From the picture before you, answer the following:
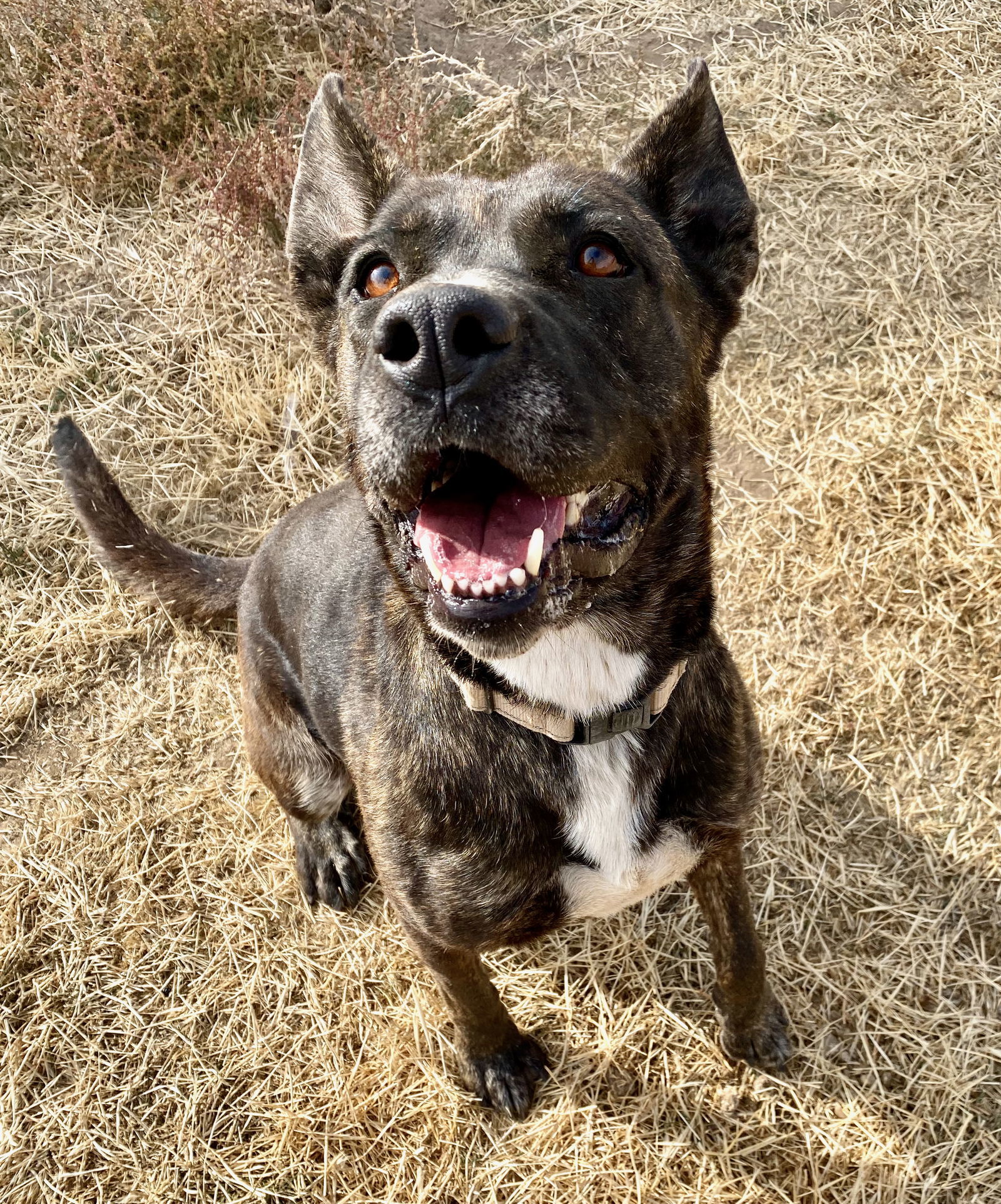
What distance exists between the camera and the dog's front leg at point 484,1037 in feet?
9.70

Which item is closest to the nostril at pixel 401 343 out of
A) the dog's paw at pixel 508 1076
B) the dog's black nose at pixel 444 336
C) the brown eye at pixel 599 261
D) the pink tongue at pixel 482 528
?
the dog's black nose at pixel 444 336

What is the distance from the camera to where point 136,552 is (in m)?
4.19

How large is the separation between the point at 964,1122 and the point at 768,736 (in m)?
1.44

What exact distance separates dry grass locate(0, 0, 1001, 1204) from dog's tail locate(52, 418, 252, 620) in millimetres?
408

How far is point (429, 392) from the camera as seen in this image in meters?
2.06

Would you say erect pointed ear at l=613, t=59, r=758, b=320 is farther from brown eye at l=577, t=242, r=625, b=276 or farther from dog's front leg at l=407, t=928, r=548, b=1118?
dog's front leg at l=407, t=928, r=548, b=1118

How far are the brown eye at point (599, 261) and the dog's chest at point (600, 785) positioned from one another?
33.2 inches

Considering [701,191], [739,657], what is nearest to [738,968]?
[739,657]

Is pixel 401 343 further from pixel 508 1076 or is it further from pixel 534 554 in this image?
pixel 508 1076

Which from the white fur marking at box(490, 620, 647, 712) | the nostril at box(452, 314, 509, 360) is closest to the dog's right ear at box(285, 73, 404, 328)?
the nostril at box(452, 314, 509, 360)

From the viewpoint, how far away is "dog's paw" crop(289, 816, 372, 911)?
13.0ft

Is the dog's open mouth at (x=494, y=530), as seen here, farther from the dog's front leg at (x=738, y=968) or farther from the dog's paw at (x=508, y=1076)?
the dog's paw at (x=508, y=1076)

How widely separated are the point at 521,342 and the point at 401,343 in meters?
0.24

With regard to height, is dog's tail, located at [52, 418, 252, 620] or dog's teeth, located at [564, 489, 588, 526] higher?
dog's teeth, located at [564, 489, 588, 526]
